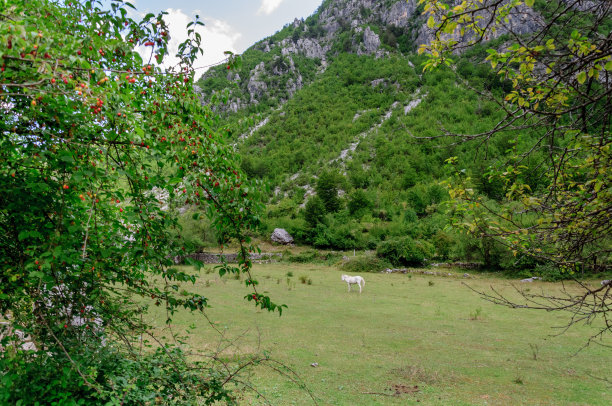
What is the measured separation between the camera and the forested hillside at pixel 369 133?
428 centimetres

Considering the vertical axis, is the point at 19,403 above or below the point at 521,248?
below

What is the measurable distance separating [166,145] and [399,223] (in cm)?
3115

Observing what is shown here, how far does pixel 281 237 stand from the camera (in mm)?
33594

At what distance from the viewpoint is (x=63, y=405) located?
89.5 inches

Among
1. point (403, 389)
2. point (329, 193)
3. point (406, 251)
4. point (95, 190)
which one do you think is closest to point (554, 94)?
point (95, 190)

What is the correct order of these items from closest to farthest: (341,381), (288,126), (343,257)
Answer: (341,381) < (343,257) < (288,126)

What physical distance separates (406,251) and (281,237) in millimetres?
13939

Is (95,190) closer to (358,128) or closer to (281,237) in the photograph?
(281,237)

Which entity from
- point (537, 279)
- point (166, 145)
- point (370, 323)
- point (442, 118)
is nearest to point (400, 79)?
point (442, 118)

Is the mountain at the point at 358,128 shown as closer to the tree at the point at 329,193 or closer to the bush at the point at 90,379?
the tree at the point at 329,193

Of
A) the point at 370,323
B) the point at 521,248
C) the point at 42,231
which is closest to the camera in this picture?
the point at 42,231

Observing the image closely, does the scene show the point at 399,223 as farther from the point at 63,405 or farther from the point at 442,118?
the point at 63,405

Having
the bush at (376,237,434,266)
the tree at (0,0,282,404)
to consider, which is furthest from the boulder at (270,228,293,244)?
the tree at (0,0,282,404)

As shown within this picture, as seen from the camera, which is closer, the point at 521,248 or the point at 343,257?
the point at 521,248
